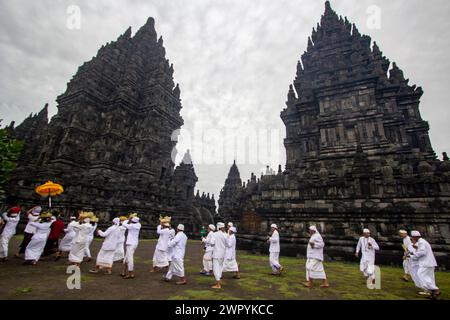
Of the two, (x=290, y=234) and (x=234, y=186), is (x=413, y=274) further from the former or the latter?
(x=234, y=186)

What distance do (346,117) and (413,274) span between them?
13468 millimetres

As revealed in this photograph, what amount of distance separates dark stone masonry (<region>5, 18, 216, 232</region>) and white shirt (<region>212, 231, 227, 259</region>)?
1481cm

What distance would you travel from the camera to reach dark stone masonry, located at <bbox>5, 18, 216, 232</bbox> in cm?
1989

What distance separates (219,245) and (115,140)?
75.1ft

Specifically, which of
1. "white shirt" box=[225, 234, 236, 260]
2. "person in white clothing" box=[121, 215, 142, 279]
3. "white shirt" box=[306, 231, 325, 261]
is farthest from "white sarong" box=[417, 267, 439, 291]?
"person in white clothing" box=[121, 215, 142, 279]

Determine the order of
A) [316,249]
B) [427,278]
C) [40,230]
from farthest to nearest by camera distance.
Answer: [40,230] → [316,249] → [427,278]

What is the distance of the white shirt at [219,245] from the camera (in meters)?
6.71

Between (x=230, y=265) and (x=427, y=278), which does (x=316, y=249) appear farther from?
(x=230, y=265)

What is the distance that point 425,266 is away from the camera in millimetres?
6172

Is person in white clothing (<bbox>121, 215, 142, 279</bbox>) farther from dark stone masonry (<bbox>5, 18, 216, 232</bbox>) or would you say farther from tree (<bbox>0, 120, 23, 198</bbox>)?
dark stone masonry (<bbox>5, 18, 216, 232</bbox>)

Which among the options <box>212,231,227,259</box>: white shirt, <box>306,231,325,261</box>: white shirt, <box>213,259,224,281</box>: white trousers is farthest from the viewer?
<box>306,231,325,261</box>: white shirt

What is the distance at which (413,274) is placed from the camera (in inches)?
266

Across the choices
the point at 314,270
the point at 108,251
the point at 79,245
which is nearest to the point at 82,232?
the point at 79,245
